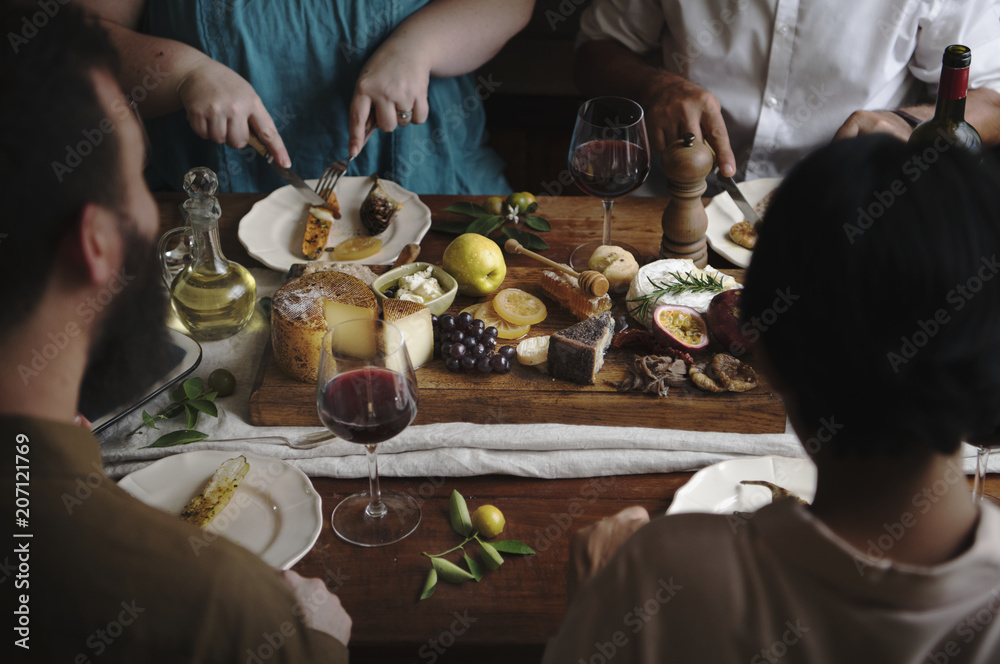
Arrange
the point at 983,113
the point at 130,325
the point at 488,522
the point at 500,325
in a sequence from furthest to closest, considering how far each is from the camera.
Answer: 1. the point at 983,113
2. the point at 500,325
3. the point at 488,522
4. the point at 130,325

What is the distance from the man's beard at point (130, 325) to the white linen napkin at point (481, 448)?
1.46ft

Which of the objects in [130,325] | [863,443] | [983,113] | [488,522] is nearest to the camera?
[863,443]

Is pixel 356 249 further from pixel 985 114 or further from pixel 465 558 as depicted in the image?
pixel 985 114

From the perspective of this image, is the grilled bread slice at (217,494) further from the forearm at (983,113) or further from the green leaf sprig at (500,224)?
the forearm at (983,113)

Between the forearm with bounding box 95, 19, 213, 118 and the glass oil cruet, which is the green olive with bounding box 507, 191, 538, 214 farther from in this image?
the forearm with bounding box 95, 19, 213, 118

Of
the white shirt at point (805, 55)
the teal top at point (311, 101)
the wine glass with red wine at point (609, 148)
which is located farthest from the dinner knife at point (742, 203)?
the teal top at point (311, 101)

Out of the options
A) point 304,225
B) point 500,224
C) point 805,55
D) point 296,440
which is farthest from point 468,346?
point 805,55

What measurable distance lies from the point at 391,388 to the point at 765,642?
24.2 inches

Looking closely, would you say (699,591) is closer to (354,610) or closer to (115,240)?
(354,610)

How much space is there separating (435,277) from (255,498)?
68 centimetres

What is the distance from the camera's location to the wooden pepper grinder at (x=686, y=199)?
5.89 ft

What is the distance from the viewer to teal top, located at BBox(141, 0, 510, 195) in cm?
235

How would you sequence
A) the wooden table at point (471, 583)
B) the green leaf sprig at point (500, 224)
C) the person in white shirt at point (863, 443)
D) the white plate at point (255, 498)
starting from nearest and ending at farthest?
1. the person in white shirt at point (863, 443)
2. the wooden table at point (471, 583)
3. the white plate at point (255, 498)
4. the green leaf sprig at point (500, 224)

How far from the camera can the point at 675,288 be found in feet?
5.50
